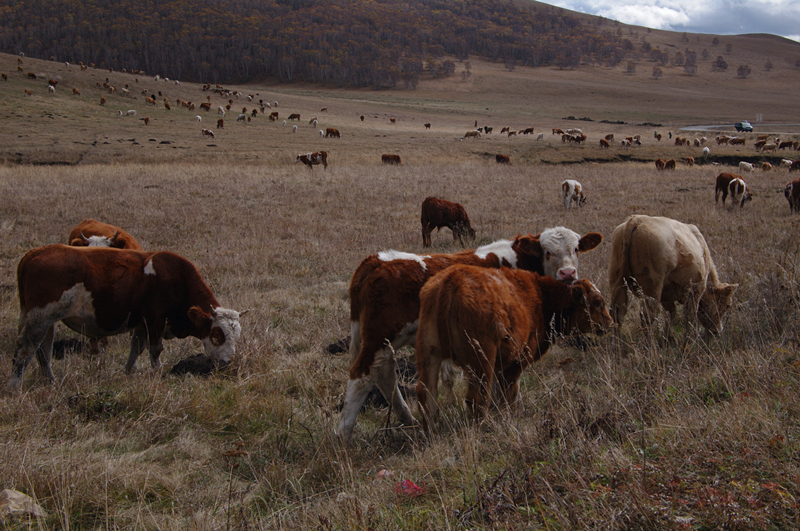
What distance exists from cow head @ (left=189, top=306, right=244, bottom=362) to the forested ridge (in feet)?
425

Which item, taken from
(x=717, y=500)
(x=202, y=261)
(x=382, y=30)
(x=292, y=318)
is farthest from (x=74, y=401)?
(x=382, y=30)

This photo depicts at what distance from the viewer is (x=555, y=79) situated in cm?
13338

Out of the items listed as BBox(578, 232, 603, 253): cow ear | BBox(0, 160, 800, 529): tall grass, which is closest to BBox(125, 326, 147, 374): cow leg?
BBox(0, 160, 800, 529): tall grass

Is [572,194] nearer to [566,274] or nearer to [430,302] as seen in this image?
[566,274]

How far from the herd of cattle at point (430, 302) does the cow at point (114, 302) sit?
0.01 m

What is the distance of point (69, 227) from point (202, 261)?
5481 mm

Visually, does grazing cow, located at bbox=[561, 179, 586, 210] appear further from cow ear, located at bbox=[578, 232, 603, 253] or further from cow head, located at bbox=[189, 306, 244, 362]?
cow head, located at bbox=[189, 306, 244, 362]

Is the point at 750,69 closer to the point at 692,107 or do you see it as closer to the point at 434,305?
the point at 692,107

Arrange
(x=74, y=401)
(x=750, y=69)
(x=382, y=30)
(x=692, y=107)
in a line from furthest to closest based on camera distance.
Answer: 1. (x=382, y=30)
2. (x=750, y=69)
3. (x=692, y=107)
4. (x=74, y=401)

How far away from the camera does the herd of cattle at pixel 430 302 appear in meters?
3.72

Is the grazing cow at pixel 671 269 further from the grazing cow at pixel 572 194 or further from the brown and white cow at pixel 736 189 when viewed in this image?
the brown and white cow at pixel 736 189

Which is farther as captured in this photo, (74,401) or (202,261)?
(202,261)

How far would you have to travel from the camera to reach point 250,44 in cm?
15512

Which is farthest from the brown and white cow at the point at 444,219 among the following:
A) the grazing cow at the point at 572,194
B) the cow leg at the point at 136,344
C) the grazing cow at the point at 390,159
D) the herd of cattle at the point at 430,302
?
the grazing cow at the point at 390,159
